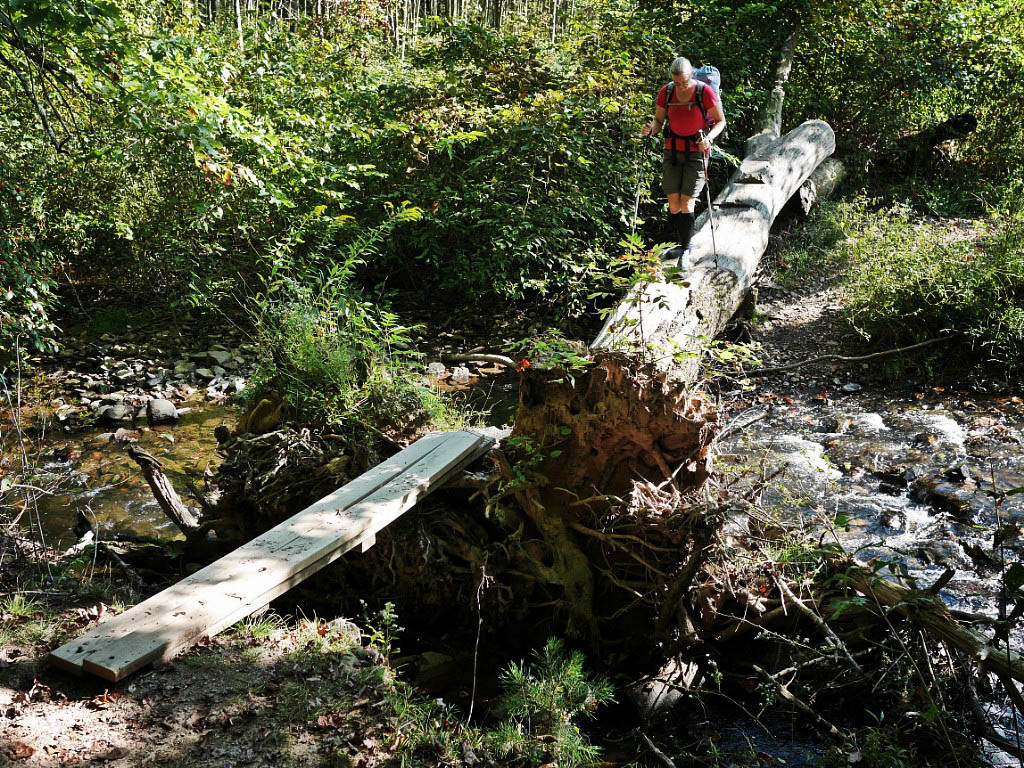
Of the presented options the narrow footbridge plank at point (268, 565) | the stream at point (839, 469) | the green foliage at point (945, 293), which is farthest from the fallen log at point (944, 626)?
the green foliage at point (945, 293)

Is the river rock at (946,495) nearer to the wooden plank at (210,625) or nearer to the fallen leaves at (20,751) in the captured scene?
the wooden plank at (210,625)

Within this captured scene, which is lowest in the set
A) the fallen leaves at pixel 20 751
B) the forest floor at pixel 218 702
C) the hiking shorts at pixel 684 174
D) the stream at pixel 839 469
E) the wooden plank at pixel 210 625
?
the stream at pixel 839 469

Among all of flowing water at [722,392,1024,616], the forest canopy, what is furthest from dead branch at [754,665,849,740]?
the forest canopy

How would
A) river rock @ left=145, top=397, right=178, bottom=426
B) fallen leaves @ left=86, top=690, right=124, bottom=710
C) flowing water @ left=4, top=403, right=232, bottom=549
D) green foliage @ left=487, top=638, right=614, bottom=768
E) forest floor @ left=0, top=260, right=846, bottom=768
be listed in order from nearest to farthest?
forest floor @ left=0, top=260, right=846, bottom=768
fallen leaves @ left=86, top=690, right=124, bottom=710
green foliage @ left=487, top=638, right=614, bottom=768
flowing water @ left=4, top=403, right=232, bottom=549
river rock @ left=145, top=397, right=178, bottom=426

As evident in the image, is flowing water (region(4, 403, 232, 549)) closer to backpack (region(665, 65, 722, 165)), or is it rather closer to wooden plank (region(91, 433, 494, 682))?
wooden plank (region(91, 433, 494, 682))

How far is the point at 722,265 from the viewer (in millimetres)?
7418

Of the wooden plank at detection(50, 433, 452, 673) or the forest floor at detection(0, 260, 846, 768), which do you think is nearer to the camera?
the forest floor at detection(0, 260, 846, 768)

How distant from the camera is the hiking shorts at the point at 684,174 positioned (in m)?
7.13

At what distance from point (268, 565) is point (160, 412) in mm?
4496

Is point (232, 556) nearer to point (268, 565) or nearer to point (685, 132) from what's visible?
point (268, 565)

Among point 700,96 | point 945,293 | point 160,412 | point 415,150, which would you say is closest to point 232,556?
point 160,412

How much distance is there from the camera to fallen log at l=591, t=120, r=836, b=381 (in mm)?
4605

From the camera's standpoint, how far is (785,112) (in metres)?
12.5

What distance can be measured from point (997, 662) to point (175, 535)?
4915 mm
